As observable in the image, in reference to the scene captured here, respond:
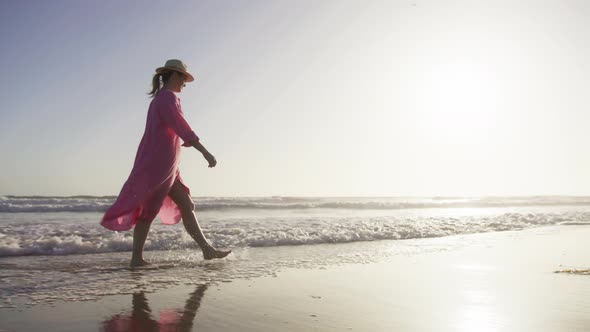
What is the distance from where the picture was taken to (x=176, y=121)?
14.7 feet

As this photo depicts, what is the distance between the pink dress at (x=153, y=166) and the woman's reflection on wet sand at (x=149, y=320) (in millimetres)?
1613

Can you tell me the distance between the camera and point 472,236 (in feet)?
26.6

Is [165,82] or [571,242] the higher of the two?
[165,82]

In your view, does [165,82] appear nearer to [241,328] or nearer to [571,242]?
[241,328]

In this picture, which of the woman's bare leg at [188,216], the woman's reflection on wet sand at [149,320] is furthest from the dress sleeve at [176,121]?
the woman's reflection on wet sand at [149,320]

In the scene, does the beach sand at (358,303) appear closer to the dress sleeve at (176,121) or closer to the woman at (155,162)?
the woman at (155,162)

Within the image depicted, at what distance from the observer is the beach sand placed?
2443 mm

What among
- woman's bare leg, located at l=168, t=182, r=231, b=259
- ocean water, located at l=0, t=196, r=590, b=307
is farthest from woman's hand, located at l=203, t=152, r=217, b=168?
ocean water, located at l=0, t=196, r=590, b=307

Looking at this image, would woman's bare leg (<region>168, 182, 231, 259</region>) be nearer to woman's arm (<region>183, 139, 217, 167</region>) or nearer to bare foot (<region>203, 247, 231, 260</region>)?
bare foot (<region>203, 247, 231, 260</region>)

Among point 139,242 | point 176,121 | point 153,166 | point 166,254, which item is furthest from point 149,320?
point 166,254

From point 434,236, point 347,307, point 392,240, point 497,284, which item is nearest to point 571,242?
point 434,236

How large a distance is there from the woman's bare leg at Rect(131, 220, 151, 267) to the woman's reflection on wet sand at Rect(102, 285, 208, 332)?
1568 millimetres

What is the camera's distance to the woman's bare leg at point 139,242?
443 cm

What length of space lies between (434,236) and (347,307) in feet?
18.9
